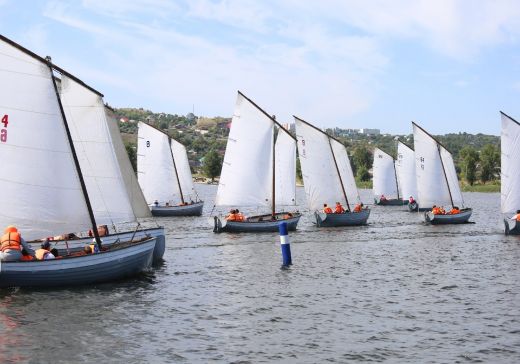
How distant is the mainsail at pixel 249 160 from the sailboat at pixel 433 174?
25.3m

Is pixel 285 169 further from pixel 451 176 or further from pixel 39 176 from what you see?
pixel 39 176

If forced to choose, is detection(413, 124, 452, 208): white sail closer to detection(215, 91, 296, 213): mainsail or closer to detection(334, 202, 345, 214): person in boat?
detection(334, 202, 345, 214): person in boat

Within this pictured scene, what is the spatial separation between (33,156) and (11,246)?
5.13 meters

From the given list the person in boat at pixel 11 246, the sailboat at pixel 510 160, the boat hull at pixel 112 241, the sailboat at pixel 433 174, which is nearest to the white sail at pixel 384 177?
the sailboat at pixel 433 174

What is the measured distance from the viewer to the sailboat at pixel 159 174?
9256 centimetres

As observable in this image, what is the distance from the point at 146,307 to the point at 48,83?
13751 mm

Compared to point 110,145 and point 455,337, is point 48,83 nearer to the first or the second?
point 110,145

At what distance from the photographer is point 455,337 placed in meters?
28.4

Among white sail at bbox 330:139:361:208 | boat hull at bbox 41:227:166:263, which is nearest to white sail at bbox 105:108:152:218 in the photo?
boat hull at bbox 41:227:166:263

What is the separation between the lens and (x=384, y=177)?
447 feet

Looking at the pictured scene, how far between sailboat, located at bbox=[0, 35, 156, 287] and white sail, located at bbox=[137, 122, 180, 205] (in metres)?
53.3

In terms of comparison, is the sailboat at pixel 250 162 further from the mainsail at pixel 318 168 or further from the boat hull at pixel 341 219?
the mainsail at pixel 318 168

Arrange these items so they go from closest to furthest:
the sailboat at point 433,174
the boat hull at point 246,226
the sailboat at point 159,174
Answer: the boat hull at point 246,226
the sailboat at point 433,174
the sailboat at point 159,174

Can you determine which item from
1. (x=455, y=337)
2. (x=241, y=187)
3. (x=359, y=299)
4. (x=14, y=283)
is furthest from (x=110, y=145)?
(x=241, y=187)
